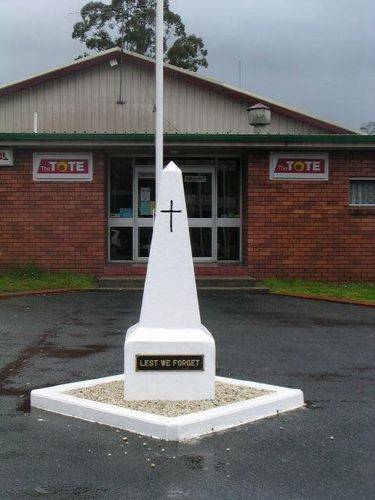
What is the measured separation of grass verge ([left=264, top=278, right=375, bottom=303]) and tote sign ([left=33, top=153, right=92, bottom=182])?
462 centimetres

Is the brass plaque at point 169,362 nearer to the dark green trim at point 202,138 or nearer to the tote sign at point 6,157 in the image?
the dark green trim at point 202,138

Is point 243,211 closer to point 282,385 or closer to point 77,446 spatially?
point 282,385

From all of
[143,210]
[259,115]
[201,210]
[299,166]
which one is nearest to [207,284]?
[201,210]

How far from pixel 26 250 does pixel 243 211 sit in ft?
16.5

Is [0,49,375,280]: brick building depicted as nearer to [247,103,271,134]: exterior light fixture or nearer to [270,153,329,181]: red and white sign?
[270,153,329,181]: red and white sign

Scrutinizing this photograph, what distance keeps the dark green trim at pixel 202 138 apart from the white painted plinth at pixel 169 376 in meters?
10.0

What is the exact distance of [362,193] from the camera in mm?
16609

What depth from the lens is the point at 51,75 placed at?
78.8 feet

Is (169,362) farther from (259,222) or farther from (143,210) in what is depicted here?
(143,210)

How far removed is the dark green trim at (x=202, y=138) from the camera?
15758mm

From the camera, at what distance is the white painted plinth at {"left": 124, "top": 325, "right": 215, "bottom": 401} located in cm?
626

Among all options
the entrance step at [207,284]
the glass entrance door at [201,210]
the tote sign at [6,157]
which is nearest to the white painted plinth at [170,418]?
the entrance step at [207,284]

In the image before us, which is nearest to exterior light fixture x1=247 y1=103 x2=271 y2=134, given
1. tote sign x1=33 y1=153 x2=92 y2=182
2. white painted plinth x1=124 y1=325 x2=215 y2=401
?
tote sign x1=33 y1=153 x2=92 y2=182

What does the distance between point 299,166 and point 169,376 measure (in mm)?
10776
